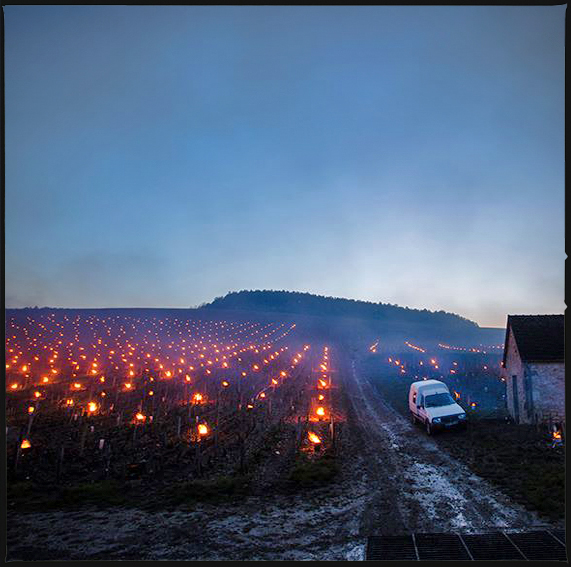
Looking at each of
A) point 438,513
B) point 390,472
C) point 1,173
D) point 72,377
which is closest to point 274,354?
point 72,377

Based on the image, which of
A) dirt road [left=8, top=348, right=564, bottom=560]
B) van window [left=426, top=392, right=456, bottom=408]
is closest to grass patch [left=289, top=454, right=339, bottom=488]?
dirt road [left=8, top=348, right=564, bottom=560]

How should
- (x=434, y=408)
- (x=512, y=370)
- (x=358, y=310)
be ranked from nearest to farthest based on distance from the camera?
(x=434, y=408) < (x=512, y=370) < (x=358, y=310)

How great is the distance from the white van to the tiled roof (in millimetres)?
4802

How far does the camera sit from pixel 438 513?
11727 millimetres

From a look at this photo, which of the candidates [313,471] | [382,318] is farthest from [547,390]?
[382,318]

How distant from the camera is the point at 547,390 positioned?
2170 centimetres

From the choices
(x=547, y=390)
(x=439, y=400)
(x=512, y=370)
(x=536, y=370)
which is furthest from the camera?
(x=512, y=370)

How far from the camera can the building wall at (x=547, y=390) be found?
21250 mm

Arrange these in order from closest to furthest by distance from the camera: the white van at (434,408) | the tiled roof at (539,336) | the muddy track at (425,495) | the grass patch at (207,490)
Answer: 1. the muddy track at (425,495)
2. the grass patch at (207,490)
3. the white van at (434,408)
4. the tiled roof at (539,336)

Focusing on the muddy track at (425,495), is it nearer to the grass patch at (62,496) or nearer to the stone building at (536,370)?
the stone building at (536,370)

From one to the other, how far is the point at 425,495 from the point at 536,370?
510 inches

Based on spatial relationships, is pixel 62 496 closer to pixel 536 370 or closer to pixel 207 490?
pixel 207 490

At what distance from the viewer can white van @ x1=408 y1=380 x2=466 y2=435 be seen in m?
21.0

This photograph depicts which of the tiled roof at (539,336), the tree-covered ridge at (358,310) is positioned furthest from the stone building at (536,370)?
the tree-covered ridge at (358,310)
